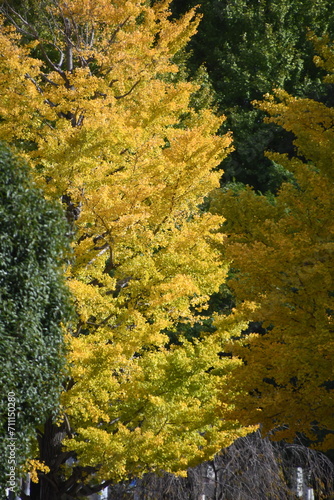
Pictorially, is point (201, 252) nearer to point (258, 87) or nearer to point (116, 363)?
point (116, 363)

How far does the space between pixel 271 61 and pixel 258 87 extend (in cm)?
144

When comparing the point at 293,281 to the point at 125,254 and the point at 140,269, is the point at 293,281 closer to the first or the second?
the point at 140,269

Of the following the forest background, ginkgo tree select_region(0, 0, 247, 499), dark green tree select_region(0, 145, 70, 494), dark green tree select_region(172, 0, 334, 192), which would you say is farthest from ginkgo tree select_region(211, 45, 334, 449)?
dark green tree select_region(172, 0, 334, 192)

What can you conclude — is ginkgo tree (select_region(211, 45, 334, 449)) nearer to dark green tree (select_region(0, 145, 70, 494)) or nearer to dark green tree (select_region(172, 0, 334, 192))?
dark green tree (select_region(0, 145, 70, 494))

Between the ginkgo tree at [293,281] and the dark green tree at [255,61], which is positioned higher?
the dark green tree at [255,61]

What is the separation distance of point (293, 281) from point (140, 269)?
3.06m

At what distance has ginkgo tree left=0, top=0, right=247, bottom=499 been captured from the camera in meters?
12.1

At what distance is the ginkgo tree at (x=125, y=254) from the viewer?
39.9 feet

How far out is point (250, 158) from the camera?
1116 inches

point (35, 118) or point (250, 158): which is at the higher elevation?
point (250, 158)

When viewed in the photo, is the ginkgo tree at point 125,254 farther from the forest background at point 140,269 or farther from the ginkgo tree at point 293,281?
the ginkgo tree at point 293,281

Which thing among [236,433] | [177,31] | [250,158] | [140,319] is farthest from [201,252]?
[250,158]

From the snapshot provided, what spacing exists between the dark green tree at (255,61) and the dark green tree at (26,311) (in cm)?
1716

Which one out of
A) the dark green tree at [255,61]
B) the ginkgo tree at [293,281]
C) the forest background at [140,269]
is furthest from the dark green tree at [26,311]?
the dark green tree at [255,61]
